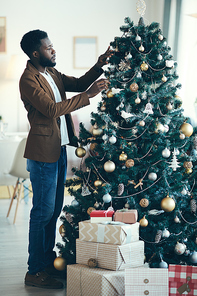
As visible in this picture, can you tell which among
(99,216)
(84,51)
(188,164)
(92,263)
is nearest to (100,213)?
(99,216)

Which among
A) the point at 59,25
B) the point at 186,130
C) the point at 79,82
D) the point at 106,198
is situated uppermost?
the point at 59,25

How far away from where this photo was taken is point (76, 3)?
5.94 metres

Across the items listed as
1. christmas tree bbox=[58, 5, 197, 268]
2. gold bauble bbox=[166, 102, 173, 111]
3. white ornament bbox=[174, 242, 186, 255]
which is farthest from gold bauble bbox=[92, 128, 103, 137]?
white ornament bbox=[174, 242, 186, 255]

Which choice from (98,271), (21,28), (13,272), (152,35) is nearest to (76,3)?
(21,28)

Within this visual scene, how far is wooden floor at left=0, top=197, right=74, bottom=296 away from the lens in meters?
2.20

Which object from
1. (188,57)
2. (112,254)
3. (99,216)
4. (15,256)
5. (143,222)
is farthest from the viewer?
(188,57)

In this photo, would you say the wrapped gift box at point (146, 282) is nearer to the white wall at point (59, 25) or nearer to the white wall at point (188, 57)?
the white wall at point (188, 57)

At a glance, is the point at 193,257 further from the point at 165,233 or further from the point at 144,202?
the point at 144,202

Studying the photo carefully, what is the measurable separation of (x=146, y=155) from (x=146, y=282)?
663mm

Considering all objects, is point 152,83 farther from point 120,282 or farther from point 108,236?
point 120,282

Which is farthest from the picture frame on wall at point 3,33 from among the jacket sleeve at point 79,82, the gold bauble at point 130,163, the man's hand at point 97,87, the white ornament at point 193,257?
the white ornament at point 193,257

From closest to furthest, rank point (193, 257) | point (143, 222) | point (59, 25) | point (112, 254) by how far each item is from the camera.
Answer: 1. point (112, 254)
2. point (143, 222)
3. point (193, 257)
4. point (59, 25)

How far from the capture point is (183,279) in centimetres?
177

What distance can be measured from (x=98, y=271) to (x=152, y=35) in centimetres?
122
